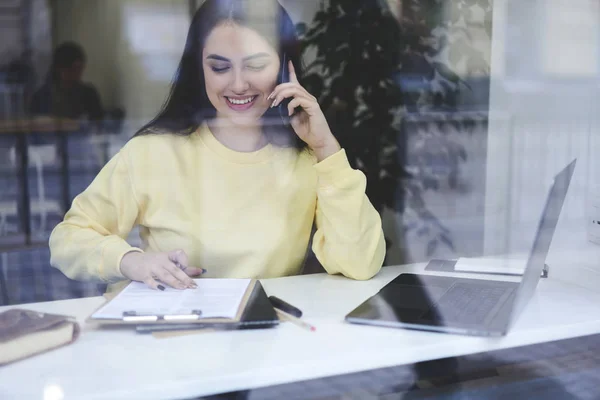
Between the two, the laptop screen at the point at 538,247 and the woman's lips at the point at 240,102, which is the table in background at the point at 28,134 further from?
the laptop screen at the point at 538,247

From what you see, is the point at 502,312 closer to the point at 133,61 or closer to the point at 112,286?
the point at 112,286

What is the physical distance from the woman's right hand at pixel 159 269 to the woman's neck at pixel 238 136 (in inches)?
15.7

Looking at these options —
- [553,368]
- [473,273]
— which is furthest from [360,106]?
[553,368]

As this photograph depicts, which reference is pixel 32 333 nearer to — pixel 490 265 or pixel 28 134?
pixel 28 134

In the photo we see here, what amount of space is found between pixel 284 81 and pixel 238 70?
13 centimetres

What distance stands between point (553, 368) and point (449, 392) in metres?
0.27

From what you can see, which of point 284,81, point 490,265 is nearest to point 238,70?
point 284,81

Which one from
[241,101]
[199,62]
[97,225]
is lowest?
[97,225]

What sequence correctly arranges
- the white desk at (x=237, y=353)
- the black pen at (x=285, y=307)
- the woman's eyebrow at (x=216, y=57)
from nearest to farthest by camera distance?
the white desk at (x=237, y=353), the black pen at (x=285, y=307), the woman's eyebrow at (x=216, y=57)

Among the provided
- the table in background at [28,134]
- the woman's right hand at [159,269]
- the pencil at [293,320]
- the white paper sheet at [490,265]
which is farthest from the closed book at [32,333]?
the white paper sheet at [490,265]

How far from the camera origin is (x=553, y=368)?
4.88 ft

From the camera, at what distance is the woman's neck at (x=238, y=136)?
1794 millimetres

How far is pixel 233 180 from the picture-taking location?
1809 millimetres

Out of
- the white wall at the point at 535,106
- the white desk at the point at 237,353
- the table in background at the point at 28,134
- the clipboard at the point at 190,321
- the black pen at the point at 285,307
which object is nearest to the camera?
the white desk at the point at 237,353
